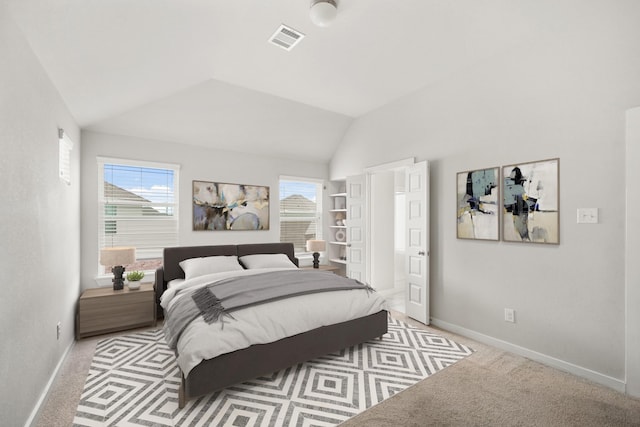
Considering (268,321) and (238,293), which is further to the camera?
(238,293)

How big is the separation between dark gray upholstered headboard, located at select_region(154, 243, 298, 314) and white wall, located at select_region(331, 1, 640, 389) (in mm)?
2488

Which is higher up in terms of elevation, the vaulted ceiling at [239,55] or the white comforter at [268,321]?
the vaulted ceiling at [239,55]

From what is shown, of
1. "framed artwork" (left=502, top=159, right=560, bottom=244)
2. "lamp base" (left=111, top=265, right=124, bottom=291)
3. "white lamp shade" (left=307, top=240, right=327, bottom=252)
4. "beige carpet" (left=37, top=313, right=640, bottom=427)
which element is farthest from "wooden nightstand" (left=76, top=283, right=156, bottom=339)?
"framed artwork" (left=502, top=159, right=560, bottom=244)

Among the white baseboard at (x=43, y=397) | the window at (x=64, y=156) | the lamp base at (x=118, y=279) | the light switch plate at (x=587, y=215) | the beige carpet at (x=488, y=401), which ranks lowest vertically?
the beige carpet at (x=488, y=401)

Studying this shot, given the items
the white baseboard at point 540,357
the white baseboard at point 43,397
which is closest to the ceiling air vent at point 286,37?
the white baseboard at point 43,397

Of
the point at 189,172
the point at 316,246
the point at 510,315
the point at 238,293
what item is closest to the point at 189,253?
the point at 189,172

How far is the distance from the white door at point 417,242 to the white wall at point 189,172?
2306 millimetres

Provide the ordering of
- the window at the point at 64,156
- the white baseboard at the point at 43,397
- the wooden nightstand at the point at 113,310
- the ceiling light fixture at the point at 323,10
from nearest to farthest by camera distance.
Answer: the white baseboard at the point at 43,397 < the ceiling light fixture at the point at 323,10 < the window at the point at 64,156 < the wooden nightstand at the point at 113,310

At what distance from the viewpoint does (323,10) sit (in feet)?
7.30

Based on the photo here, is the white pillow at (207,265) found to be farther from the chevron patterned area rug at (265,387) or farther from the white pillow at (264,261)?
the chevron patterned area rug at (265,387)

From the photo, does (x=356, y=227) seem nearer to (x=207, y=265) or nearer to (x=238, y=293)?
(x=207, y=265)

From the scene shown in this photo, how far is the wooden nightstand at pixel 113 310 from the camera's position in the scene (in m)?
3.17

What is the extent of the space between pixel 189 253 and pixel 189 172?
123cm

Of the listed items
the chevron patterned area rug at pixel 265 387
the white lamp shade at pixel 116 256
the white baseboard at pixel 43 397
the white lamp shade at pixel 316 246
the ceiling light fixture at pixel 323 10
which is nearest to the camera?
the white baseboard at pixel 43 397
